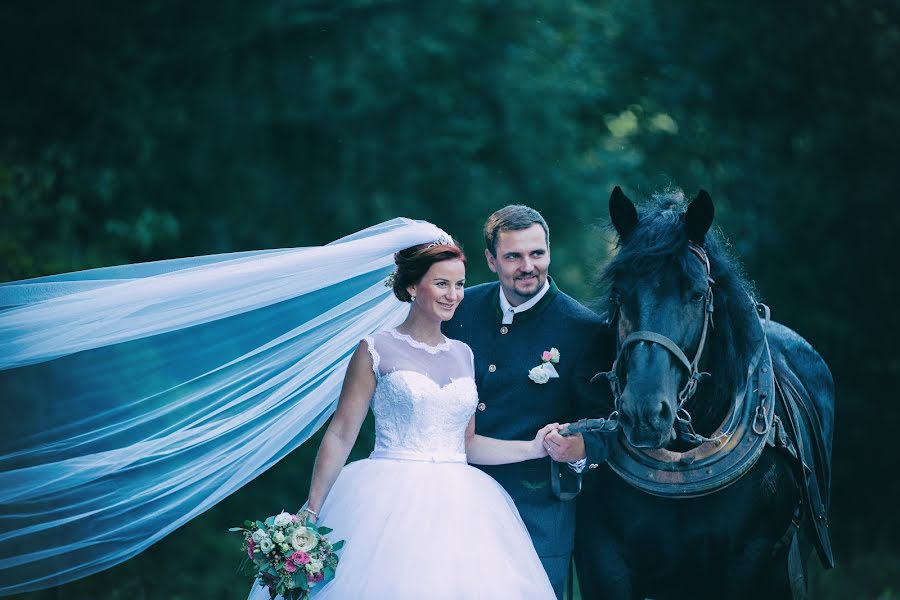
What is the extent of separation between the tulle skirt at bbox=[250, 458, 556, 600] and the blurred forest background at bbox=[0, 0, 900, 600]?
4.01 metres

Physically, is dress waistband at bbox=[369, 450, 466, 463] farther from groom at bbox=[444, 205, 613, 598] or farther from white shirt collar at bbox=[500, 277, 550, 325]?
white shirt collar at bbox=[500, 277, 550, 325]

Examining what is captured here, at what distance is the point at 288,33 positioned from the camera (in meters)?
8.68

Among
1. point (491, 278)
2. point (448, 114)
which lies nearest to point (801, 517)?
point (491, 278)

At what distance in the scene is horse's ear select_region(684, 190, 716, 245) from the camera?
4012 millimetres

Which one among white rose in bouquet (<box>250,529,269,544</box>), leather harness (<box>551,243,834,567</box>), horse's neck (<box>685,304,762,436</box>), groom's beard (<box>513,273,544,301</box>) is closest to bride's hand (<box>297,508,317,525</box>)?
white rose in bouquet (<box>250,529,269,544</box>)

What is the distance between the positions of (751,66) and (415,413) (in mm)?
7731

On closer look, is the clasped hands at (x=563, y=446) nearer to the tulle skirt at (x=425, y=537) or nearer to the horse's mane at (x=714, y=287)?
the tulle skirt at (x=425, y=537)

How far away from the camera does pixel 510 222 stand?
14.1 feet

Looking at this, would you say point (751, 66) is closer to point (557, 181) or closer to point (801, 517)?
point (557, 181)

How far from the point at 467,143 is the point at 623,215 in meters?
5.09

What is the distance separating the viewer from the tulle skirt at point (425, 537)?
3.63 m

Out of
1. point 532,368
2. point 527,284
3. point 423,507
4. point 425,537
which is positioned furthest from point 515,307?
point 425,537

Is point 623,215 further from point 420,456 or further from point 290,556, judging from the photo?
point 290,556

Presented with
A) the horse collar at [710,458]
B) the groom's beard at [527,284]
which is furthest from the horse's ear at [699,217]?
the groom's beard at [527,284]
